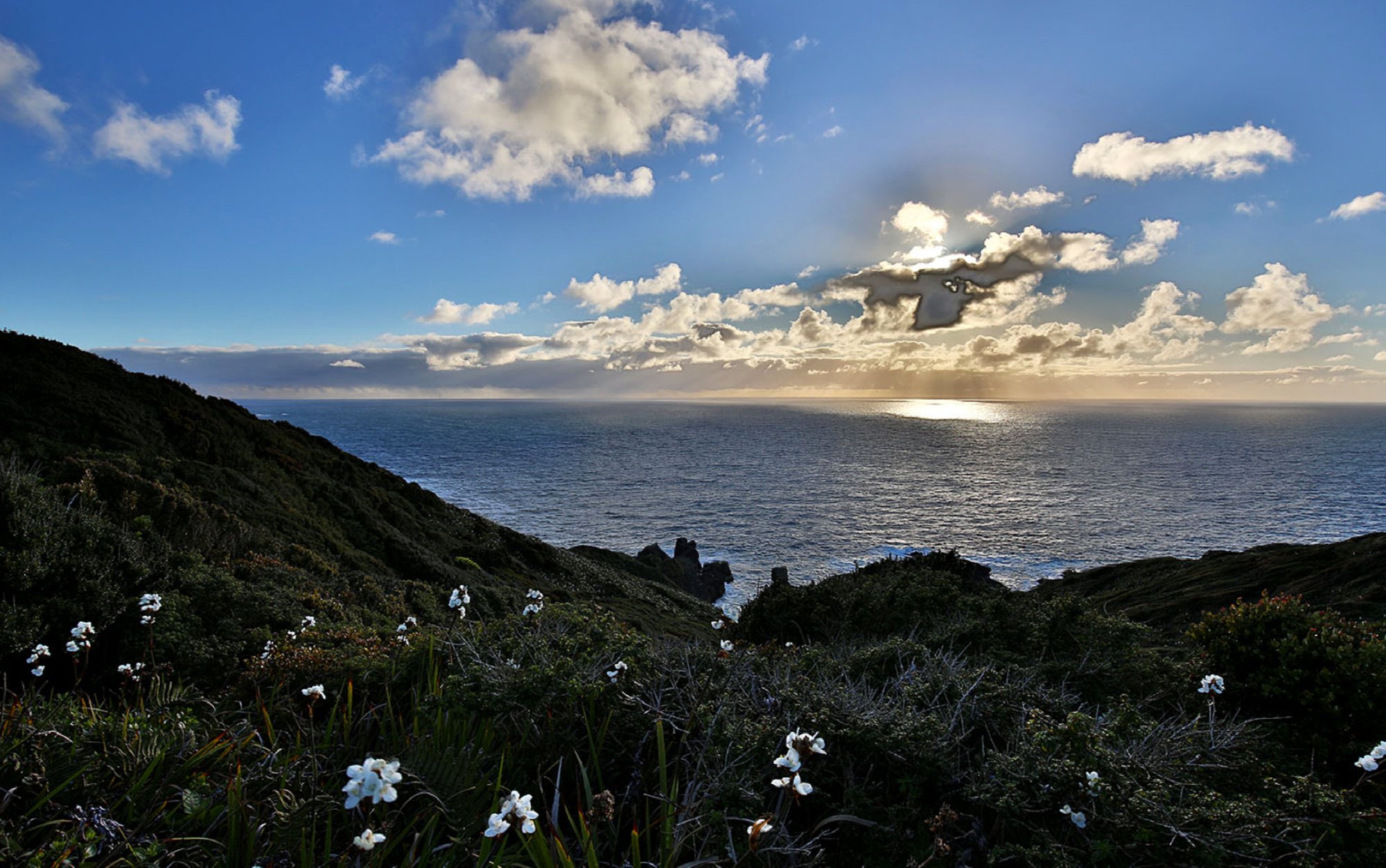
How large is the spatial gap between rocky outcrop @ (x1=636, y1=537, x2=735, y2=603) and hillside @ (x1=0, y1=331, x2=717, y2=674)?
2988 millimetres

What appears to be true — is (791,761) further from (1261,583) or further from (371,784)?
(1261,583)

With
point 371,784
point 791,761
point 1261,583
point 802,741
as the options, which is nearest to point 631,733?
point 802,741

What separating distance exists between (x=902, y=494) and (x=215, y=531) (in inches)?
2233

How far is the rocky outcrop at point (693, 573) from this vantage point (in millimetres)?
32219

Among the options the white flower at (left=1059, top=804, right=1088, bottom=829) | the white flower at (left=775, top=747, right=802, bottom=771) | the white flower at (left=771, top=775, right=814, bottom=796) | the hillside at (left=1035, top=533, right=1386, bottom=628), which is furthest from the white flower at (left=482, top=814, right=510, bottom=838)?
the hillside at (left=1035, top=533, right=1386, bottom=628)

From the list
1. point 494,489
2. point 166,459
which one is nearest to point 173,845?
point 166,459

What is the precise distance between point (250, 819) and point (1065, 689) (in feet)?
20.0

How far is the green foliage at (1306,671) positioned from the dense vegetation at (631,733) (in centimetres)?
2

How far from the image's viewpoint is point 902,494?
58.5 meters

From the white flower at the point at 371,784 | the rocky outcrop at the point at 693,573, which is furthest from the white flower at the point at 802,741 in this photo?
the rocky outcrop at the point at 693,573

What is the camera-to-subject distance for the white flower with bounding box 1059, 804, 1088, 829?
2.75 m

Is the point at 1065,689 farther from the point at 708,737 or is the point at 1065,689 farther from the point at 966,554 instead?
the point at 966,554

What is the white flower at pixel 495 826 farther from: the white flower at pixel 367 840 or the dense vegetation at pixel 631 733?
the white flower at pixel 367 840

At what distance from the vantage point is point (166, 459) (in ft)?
46.9
